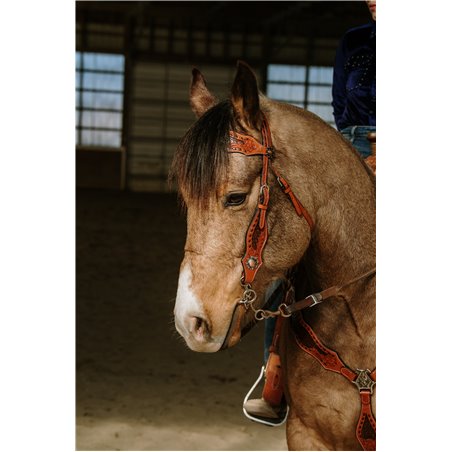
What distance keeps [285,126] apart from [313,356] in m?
0.73

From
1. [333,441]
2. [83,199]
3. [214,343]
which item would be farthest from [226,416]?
[83,199]

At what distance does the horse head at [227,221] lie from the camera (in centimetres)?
181

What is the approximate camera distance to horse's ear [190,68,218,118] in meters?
2.13

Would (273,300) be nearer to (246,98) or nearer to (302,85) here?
(246,98)

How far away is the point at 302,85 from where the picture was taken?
18.2m

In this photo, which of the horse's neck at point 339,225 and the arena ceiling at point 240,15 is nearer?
the horse's neck at point 339,225

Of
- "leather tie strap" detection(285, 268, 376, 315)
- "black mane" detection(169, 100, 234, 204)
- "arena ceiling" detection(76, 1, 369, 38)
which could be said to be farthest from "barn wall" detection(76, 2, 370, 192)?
"black mane" detection(169, 100, 234, 204)

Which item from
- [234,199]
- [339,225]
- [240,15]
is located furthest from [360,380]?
[240,15]

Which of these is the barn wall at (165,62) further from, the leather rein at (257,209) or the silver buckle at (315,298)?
the leather rein at (257,209)

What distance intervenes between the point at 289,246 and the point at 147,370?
13.1 ft

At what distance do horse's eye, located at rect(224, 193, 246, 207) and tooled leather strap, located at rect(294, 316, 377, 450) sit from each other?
56 centimetres

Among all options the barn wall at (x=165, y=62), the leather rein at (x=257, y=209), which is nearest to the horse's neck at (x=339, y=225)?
the leather rein at (x=257, y=209)

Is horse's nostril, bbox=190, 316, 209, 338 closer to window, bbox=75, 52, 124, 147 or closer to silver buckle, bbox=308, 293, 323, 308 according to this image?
silver buckle, bbox=308, 293, 323, 308

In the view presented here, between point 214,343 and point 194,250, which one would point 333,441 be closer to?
point 214,343
